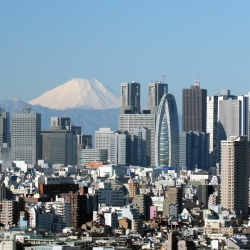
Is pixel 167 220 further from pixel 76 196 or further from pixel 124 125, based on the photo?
pixel 124 125

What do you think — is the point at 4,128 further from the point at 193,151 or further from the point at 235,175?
the point at 235,175

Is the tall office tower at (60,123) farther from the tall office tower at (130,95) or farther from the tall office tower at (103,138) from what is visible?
the tall office tower at (130,95)

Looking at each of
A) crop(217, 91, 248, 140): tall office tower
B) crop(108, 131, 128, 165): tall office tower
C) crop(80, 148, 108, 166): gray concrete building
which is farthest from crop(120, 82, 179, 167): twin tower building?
crop(217, 91, 248, 140): tall office tower

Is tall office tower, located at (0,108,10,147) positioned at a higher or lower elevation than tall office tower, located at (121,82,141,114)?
lower

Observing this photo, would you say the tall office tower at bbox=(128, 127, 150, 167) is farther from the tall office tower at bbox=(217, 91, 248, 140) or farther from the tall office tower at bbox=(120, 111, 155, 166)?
the tall office tower at bbox=(217, 91, 248, 140)

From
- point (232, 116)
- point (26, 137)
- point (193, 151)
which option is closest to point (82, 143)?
point (26, 137)

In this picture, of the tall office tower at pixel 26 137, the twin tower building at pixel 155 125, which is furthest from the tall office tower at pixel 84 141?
the twin tower building at pixel 155 125

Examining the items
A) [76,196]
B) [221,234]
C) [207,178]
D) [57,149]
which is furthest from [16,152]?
[221,234]

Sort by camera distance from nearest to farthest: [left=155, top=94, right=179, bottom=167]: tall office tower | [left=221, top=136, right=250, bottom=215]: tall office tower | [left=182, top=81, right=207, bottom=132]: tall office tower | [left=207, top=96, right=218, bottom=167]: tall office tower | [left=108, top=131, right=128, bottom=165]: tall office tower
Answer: [left=221, top=136, right=250, bottom=215]: tall office tower, [left=155, top=94, right=179, bottom=167]: tall office tower, [left=108, top=131, right=128, bottom=165]: tall office tower, [left=207, top=96, right=218, bottom=167]: tall office tower, [left=182, top=81, right=207, bottom=132]: tall office tower
